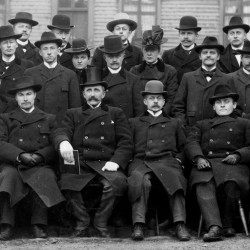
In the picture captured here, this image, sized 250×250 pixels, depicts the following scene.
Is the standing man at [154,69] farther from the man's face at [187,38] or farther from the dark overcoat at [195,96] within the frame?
the man's face at [187,38]

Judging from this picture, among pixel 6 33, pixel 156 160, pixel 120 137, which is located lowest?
pixel 156 160

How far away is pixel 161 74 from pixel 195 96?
627mm

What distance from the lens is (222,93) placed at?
342 inches

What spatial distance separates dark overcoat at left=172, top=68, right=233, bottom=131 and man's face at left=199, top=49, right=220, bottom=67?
0.13m

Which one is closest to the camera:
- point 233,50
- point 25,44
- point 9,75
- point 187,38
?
point 9,75

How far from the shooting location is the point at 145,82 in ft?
32.0

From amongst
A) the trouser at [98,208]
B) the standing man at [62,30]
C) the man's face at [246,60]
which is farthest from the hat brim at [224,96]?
the standing man at [62,30]

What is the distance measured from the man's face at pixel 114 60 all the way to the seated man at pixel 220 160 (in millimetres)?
1356

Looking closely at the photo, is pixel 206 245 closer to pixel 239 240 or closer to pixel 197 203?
pixel 239 240

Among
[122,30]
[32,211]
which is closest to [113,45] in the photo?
[122,30]

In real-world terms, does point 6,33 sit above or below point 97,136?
above

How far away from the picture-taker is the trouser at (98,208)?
8297 mm

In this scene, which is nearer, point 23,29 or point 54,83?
point 54,83

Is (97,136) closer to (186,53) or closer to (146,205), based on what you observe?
(146,205)
